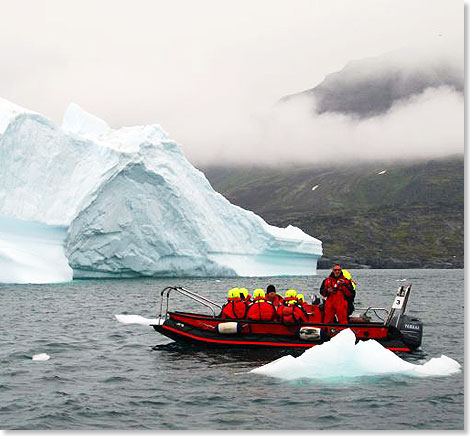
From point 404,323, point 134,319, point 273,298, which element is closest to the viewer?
point 404,323

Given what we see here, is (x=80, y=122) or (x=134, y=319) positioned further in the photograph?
(x=80, y=122)

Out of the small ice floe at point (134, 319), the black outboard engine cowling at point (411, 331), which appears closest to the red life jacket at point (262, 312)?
the black outboard engine cowling at point (411, 331)

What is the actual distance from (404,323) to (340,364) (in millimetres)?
4612

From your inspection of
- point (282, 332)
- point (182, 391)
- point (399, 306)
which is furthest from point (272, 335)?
point (182, 391)

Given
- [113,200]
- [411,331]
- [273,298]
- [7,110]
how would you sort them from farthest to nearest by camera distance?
[7,110], [113,200], [273,298], [411,331]

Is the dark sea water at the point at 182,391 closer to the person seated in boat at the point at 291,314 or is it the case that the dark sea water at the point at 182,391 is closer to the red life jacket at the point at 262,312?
the person seated in boat at the point at 291,314

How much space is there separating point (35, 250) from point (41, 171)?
5.10m

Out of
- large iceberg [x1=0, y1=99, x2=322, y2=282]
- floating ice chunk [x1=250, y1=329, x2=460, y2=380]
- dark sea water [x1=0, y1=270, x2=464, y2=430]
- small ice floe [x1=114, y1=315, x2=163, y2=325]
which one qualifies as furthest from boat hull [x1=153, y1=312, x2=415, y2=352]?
large iceberg [x1=0, y1=99, x2=322, y2=282]

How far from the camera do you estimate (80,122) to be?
48.7m

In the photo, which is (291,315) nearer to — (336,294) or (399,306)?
(336,294)

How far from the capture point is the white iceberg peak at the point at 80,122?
48.5 metres

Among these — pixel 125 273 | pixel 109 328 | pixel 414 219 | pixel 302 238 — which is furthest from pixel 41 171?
pixel 414 219

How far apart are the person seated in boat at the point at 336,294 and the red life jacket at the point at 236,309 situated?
2010 millimetres

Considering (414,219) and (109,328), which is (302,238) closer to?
(109,328)
